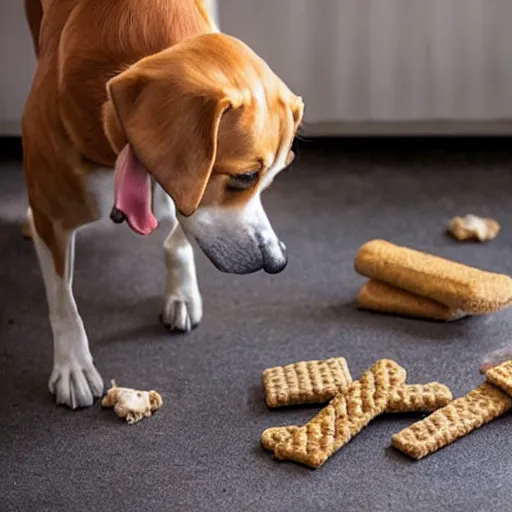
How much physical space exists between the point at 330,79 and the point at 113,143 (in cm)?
122

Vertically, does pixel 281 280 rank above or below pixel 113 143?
below

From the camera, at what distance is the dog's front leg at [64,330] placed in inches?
70.3

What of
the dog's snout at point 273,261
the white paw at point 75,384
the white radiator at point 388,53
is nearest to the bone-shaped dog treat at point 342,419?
the dog's snout at point 273,261

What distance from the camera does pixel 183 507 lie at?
5.11 feet

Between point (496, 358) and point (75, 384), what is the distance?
773mm

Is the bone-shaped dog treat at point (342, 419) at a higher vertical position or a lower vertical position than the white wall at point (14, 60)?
lower

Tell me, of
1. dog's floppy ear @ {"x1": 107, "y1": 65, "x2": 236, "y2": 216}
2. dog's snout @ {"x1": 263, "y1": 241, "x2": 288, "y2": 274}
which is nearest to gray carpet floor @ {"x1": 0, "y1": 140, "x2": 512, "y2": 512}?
dog's snout @ {"x1": 263, "y1": 241, "x2": 288, "y2": 274}

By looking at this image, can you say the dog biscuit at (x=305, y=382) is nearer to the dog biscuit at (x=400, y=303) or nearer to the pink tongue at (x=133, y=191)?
the dog biscuit at (x=400, y=303)

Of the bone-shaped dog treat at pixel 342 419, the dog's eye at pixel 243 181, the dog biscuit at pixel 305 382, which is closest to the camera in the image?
the dog's eye at pixel 243 181

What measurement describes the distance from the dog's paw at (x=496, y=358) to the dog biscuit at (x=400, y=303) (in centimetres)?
12

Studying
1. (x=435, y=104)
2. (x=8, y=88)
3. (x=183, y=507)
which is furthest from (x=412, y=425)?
(x=8, y=88)

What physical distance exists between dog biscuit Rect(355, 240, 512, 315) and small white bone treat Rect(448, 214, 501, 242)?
0.69 feet

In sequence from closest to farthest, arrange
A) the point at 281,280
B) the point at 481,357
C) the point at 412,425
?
the point at 412,425, the point at 481,357, the point at 281,280

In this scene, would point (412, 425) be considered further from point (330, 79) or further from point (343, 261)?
point (330, 79)
